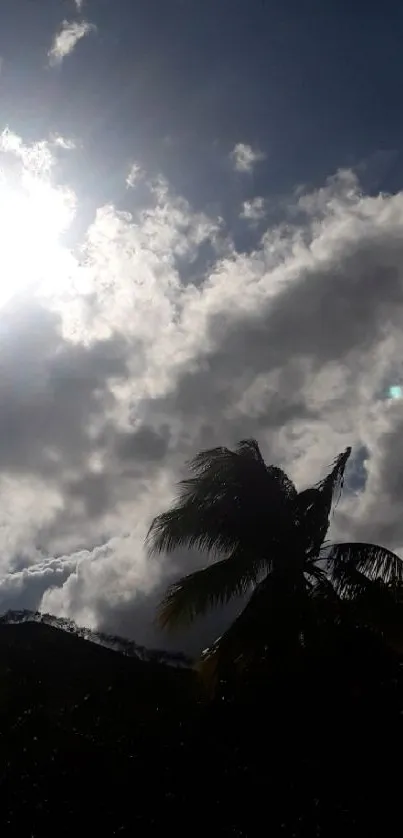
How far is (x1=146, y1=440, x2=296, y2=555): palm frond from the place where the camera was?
1181 cm

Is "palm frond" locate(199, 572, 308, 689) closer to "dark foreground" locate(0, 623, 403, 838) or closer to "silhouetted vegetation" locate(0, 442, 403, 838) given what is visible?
"silhouetted vegetation" locate(0, 442, 403, 838)

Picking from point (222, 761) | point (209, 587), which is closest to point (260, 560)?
point (209, 587)

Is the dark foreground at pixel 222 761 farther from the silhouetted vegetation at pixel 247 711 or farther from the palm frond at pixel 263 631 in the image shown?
the palm frond at pixel 263 631

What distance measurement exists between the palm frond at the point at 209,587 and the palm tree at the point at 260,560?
2cm

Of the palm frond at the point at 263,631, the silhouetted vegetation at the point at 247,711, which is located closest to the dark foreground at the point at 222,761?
the silhouetted vegetation at the point at 247,711

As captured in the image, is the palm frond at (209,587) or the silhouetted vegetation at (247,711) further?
the palm frond at (209,587)

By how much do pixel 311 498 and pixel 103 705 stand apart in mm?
5574

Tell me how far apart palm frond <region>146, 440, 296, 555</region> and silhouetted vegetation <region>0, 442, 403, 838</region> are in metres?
0.03

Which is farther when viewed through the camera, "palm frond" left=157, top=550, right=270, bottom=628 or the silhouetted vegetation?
"palm frond" left=157, top=550, right=270, bottom=628

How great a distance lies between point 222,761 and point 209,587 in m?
3.61

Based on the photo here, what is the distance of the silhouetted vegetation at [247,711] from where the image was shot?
24.6 feet

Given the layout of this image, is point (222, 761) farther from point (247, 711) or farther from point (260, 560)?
point (260, 560)

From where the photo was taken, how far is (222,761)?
797cm

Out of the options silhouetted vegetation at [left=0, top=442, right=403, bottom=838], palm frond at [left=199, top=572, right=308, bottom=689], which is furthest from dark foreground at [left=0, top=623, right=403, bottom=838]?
palm frond at [left=199, top=572, right=308, bottom=689]
